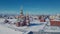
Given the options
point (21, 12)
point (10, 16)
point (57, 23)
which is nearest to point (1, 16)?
point (10, 16)

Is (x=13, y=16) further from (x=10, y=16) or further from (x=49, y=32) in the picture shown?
(x=49, y=32)

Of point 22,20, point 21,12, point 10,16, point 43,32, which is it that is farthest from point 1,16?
point 43,32

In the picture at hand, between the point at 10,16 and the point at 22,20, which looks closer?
the point at 22,20

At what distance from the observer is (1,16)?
47.2 ft

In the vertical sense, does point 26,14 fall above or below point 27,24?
above

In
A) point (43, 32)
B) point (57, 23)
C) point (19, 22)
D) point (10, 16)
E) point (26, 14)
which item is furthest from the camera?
point (10, 16)

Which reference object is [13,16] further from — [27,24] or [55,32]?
[55,32]

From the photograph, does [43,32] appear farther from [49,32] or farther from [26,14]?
[26,14]

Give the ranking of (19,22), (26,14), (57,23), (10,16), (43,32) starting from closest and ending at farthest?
1. (43,32)
2. (57,23)
3. (19,22)
4. (26,14)
5. (10,16)

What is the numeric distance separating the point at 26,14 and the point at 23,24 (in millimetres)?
1209

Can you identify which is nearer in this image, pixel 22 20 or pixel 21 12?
pixel 22 20

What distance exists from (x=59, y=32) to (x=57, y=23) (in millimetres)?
2634

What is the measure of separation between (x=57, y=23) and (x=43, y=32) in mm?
2801

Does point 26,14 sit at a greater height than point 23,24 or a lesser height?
greater
